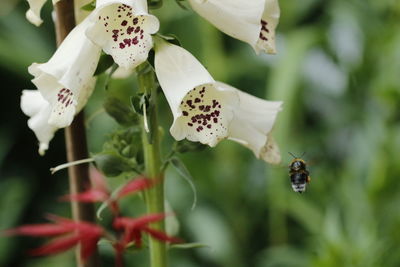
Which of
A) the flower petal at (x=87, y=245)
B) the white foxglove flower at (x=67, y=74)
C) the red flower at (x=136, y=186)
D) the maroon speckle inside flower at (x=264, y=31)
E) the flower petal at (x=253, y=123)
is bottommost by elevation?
the flower petal at (x=87, y=245)

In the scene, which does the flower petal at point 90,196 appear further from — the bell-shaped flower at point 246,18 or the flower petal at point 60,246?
the bell-shaped flower at point 246,18

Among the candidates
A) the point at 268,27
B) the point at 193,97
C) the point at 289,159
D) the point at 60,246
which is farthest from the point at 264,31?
the point at 289,159

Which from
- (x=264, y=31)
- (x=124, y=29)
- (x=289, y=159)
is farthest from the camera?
(x=289, y=159)

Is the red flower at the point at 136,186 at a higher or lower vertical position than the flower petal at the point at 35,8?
lower

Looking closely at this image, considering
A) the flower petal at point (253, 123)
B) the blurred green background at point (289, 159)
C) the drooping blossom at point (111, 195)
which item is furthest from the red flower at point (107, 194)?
the blurred green background at point (289, 159)

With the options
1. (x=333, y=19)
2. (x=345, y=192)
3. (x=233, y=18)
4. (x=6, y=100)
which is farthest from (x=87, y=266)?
(x=6, y=100)

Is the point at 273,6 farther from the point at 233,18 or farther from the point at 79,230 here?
the point at 79,230

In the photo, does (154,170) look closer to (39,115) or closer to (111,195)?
(111,195)
